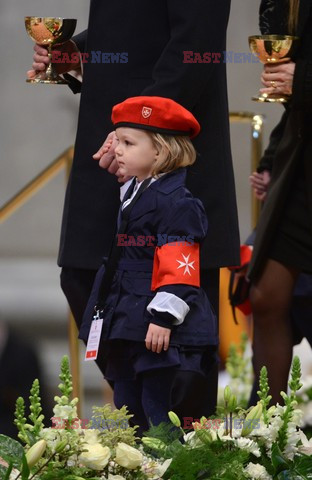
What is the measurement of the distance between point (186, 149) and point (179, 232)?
0.22m

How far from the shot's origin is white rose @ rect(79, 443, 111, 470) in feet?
7.78

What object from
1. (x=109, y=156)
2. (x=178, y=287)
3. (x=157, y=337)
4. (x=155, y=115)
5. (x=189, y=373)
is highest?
(x=155, y=115)

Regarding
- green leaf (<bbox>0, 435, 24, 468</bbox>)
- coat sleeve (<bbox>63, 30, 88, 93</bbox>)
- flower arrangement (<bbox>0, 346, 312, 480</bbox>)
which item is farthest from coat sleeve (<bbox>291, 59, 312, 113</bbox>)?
green leaf (<bbox>0, 435, 24, 468</bbox>)

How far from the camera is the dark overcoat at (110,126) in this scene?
10.8 feet

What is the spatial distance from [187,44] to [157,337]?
0.68m

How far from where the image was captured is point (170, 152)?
3.20m

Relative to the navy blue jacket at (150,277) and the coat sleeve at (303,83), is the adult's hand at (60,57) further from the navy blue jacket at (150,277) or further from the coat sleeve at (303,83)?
the coat sleeve at (303,83)

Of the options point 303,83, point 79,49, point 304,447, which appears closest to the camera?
point 304,447

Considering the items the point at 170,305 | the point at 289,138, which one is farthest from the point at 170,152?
the point at 289,138

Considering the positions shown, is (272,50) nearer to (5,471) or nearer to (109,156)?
(109,156)

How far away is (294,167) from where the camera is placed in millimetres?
3865

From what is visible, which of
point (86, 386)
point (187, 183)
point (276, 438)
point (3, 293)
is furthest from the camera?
point (3, 293)

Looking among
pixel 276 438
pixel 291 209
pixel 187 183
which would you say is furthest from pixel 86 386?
pixel 276 438

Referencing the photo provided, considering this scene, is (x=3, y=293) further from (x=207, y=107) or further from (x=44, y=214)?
(x=207, y=107)
